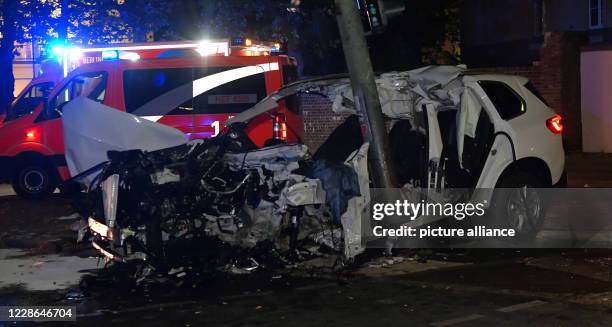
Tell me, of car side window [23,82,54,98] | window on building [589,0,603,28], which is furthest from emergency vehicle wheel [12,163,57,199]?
window on building [589,0,603,28]

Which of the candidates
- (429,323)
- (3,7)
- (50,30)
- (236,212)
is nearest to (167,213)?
(236,212)

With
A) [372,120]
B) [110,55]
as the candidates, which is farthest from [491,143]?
[110,55]

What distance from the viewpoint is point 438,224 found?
28.0 feet

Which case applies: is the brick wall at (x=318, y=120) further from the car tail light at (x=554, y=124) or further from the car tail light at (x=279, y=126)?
the car tail light at (x=554, y=124)

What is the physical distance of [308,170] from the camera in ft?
24.9

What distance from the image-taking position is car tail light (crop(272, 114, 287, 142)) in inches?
423

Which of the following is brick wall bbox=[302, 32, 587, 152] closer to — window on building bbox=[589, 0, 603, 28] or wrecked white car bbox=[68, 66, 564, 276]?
window on building bbox=[589, 0, 603, 28]

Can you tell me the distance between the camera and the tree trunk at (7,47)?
71.3 ft

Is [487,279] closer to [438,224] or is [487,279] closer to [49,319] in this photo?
[438,224]

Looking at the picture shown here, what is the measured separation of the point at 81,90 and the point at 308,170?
6340 mm

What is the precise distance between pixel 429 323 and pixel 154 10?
49.8 feet

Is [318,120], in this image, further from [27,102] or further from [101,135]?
[27,102]

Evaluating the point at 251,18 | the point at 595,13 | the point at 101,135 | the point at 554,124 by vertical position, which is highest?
the point at 251,18

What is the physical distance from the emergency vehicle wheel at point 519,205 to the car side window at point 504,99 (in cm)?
67
